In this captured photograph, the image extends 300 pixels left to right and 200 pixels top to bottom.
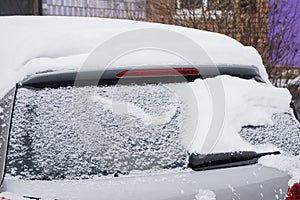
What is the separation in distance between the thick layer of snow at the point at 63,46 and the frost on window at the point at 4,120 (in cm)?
5

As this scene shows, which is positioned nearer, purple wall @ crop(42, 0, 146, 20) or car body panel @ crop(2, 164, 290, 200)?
car body panel @ crop(2, 164, 290, 200)

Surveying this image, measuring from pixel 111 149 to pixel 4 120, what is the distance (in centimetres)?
45

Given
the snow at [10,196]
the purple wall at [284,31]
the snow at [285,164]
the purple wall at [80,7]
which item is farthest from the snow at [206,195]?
the purple wall at [80,7]

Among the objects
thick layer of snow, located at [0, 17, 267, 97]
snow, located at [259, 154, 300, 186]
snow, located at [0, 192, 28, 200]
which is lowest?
snow, located at [259, 154, 300, 186]

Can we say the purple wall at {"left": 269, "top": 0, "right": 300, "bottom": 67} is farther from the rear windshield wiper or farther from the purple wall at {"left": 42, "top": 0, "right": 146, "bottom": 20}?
the rear windshield wiper

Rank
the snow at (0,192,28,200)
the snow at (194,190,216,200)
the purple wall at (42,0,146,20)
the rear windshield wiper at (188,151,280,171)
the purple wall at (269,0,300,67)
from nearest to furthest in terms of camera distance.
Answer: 1. the snow at (0,192,28,200)
2. the snow at (194,190,216,200)
3. the rear windshield wiper at (188,151,280,171)
4. the purple wall at (269,0,300,67)
5. the purple wall at (42,0,146,20)

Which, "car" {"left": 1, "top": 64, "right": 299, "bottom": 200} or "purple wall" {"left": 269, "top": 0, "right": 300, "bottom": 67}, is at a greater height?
"car" {"left": 1, "top": 64, "right": 299, "bottom": 200}

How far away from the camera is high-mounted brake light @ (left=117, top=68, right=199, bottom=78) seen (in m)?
2.25

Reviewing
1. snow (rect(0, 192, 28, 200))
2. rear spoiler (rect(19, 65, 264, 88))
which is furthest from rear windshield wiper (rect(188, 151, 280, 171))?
snow (rect(0, 192, 28, 200))

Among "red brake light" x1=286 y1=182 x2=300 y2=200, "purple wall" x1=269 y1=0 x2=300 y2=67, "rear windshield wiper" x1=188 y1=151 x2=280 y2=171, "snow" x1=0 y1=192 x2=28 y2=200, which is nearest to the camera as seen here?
"snow" x1=0 y1=192 x2=28 y2=200

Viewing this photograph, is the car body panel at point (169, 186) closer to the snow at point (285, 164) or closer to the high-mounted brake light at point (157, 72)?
the snow at point (285, 164)

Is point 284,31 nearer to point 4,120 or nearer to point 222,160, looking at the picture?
point 222,160

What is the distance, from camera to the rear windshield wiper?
7.22ft

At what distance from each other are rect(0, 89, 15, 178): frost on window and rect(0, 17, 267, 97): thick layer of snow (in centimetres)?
5
